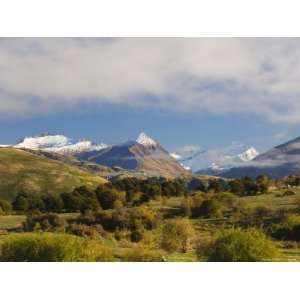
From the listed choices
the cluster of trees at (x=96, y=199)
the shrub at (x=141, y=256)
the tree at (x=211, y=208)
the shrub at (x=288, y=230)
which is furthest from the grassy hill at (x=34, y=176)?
the shrub at (x=141, y=256)

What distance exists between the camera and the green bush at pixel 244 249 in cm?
2144

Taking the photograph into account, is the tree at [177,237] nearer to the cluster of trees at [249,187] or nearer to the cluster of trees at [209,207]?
the cluster of trees at [209,207]

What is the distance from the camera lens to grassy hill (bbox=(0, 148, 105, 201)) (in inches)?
5248

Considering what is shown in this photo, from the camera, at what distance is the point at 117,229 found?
43.9 meters

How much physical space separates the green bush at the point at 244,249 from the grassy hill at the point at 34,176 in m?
103

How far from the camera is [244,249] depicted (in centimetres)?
2152

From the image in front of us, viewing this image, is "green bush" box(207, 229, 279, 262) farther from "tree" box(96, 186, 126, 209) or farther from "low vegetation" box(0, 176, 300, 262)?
"tree" box(96, 186, 126, 209)

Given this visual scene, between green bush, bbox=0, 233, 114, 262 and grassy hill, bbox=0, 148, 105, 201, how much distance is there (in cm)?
10098
